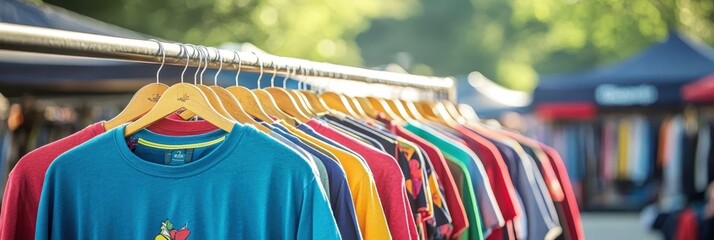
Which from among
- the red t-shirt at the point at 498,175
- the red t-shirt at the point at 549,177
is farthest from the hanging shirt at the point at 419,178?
the red t-shirt at the point at 549,177

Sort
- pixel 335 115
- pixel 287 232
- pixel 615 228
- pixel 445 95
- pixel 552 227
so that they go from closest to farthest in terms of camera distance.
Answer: pixel 287 232 < pixel 335 115 < pixel 552 227 < pixel 445 95 < pixel 615 228

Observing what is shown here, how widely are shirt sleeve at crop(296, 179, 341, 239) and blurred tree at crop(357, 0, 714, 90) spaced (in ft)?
75.0

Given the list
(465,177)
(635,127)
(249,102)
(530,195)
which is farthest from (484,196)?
(635,127)

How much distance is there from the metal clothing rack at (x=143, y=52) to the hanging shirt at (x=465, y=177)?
0.39 m

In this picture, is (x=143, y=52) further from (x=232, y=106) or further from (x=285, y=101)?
(x=285, y=101)

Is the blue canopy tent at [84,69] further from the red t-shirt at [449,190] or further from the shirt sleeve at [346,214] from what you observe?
the shirt sleeve at [346,214]

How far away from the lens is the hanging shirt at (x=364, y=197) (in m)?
2.95

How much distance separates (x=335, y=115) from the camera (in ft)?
12.3

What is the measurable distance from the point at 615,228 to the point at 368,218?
12788 millimetres

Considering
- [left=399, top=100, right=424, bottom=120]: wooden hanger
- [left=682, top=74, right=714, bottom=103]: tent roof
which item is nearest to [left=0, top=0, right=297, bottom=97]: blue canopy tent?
[left=399, top=100, right=424, bottom=120]: wooden hanger

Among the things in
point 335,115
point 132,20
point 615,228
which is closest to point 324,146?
point 335,115

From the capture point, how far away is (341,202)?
2871mm

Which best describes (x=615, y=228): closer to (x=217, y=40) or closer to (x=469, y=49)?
(x=217, y=40)

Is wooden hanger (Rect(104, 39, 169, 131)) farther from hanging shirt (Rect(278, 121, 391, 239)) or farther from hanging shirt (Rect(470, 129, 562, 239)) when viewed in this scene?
hanging shirt (Rect(470, 129, 562, 239))
